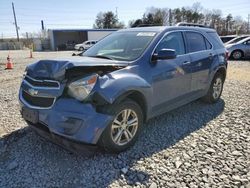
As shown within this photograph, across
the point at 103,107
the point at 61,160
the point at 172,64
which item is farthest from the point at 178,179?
the point at 172,64

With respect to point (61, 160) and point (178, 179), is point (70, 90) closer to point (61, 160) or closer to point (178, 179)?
point (61, 160)

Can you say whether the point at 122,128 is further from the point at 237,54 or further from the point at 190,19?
the point at 190,19

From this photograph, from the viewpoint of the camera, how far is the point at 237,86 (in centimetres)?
785

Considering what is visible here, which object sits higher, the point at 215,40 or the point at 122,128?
the point at 215,40

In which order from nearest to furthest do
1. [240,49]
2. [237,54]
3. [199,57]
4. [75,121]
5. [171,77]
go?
[75,121] < [171,77] < [199,57] < [240,49] < [237,54]

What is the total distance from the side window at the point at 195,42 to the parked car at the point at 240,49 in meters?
12.5

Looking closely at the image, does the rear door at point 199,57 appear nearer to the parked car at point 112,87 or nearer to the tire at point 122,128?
the parked car at point 112,87

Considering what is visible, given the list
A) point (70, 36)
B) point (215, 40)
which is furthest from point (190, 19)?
point (215, 40)

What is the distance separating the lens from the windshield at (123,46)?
383cm

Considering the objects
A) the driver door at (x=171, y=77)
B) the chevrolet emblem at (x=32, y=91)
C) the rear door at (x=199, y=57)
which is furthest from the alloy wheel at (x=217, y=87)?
the chevrolet emblem at (x=32, y=91)

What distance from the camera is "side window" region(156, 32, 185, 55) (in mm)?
4067

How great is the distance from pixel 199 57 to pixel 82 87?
9.19ft

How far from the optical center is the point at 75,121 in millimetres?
2908

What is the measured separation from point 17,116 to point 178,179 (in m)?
3.46
